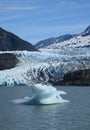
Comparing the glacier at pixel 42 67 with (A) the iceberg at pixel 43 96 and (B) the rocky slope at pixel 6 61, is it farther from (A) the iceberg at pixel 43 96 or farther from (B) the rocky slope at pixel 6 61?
(A) the iceberg at pixel 43 96

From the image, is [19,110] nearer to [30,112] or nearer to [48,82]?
[30,112]

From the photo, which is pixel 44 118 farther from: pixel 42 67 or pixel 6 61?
pixel 6 61

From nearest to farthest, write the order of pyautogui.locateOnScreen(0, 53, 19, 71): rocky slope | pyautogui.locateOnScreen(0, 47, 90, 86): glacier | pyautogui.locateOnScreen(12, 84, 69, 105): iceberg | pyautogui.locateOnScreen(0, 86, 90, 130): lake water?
pyautogui.locateOnScreen(0, 86, 90, 130): lake water
pyautogui.locateOnScreen(12, 84, 69, 105): iceberg
pyautogui.locateOnScreen(0, 47, 90, 86): glacier
pyautogui.locateOnScreen(0, 53, 19, 71): rocky slope

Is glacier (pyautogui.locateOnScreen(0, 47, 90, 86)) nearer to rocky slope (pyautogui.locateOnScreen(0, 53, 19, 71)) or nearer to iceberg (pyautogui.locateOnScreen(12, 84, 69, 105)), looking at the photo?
rocky slope (pyautogui.locateOnScreen(0, 53, 19, 71))

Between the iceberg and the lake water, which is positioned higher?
the iceberg

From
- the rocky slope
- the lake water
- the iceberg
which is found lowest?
Result: the lake water

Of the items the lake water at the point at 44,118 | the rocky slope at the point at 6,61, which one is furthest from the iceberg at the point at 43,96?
the rocky slope at the point at 6,61

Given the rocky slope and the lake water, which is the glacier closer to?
the rocky slope

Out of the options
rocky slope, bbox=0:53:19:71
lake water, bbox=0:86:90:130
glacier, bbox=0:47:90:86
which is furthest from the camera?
rocky slope, bbox=0:53:19:71

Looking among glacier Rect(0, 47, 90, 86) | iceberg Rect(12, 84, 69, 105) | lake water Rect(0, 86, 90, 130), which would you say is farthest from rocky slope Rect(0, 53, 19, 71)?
lake water Rect(0, 86, 90, 130)

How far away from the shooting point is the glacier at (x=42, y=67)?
122m

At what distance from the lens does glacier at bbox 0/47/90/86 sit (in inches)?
4803

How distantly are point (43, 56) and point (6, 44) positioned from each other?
70.6 meters

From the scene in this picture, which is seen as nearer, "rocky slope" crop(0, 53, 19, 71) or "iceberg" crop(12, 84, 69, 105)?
"iceberg" crop(12, 84, 69, 105)
